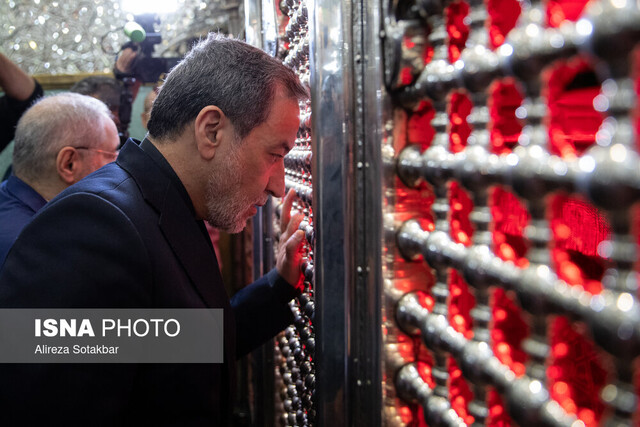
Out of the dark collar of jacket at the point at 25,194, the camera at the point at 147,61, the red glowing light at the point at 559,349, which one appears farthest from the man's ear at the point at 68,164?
the red glowing light at the point at 559,349

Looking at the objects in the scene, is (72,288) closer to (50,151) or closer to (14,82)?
(50,151)

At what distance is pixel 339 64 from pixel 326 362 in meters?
0.56

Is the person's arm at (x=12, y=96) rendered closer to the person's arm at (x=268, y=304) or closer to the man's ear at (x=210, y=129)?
the person's arm at (x=268, y=304)

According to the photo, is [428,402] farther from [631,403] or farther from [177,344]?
[177,344]

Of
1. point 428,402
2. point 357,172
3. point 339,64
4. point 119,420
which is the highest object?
point 339,64

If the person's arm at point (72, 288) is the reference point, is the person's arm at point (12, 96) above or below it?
above

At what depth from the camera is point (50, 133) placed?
216cm

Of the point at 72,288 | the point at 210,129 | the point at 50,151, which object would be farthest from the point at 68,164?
the point at 72,288

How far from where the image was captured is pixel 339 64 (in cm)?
107

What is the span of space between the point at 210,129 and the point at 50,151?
108 centimetres

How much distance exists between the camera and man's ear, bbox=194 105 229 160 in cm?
134

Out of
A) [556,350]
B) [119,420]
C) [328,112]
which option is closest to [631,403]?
[556,350]

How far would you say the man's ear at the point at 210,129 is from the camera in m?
1.34

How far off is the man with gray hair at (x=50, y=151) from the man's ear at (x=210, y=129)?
1.01 m
